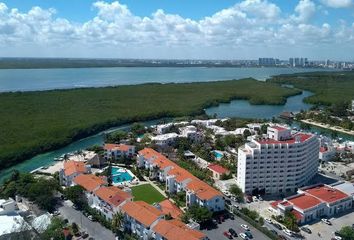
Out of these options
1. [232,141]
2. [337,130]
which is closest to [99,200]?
[232,141]

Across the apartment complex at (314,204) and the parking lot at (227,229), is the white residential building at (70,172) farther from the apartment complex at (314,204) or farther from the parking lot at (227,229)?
the apartment complex at (314,204)

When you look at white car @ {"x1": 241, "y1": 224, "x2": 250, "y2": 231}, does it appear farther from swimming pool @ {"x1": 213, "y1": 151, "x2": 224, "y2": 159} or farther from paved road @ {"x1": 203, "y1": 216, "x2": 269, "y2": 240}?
swimming pool @ {"x1": 213, "y1": 151, "x2": 224, "y2": 159}

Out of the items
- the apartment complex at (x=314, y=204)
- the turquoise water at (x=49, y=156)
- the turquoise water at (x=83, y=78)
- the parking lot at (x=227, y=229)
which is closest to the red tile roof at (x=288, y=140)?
the apartment complex at (x=314, y=204)

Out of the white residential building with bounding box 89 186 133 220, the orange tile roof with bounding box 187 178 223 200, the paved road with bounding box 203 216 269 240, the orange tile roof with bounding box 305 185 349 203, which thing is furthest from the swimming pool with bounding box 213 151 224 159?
the white residential building with bounding box 89 186 133 220

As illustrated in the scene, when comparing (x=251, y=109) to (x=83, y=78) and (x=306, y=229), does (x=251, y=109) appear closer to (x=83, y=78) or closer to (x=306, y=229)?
(x=306, y=229)

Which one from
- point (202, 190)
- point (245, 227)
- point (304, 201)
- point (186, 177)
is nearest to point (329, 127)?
point (304, 201)

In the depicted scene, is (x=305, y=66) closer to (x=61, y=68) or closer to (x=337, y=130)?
(x=61, y=68)
